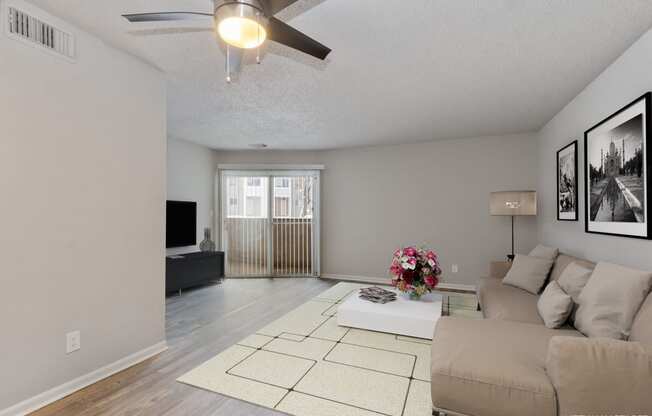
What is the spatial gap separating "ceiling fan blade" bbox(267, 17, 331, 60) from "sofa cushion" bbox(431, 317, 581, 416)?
72.7 inches

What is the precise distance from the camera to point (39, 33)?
198 cm

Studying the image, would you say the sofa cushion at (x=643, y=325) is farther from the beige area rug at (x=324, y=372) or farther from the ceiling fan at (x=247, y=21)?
the ceiling fan at (x=247, y=21)

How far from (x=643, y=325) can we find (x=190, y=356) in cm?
307

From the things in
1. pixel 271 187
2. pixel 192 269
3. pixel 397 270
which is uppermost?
pixel 271 187

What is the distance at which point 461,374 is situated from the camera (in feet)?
5.34

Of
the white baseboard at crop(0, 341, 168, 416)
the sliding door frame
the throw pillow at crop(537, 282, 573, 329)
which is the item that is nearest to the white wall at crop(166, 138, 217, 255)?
the sliding door frame

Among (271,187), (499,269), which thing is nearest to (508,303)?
(499,269)

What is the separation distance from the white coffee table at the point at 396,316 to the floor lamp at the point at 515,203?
1741 mm

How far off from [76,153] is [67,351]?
1.34m

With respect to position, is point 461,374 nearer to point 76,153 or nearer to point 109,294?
point 109,294

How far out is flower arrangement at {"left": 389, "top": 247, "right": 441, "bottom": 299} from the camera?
3277 millimetres

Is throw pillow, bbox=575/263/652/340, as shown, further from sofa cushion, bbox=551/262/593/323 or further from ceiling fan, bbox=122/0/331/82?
ceiling fan, bbox=122/0/331/82

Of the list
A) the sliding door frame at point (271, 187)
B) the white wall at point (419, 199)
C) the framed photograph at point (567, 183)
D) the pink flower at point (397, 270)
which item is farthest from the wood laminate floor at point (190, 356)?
the framed photograph at point (567, 183)

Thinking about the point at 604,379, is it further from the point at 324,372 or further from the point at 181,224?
the point at 181,224
